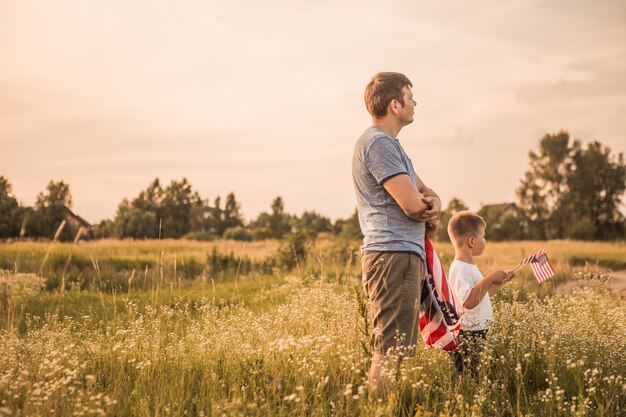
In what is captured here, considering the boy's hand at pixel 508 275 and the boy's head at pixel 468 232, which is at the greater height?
the boy's head at pixel 468 232

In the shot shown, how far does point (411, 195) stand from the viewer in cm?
439

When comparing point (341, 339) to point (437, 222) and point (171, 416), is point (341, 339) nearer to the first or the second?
point (437, 222)

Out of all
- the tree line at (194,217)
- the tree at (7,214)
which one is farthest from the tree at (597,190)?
the tree at (7,214)

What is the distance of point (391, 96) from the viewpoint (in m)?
4.65

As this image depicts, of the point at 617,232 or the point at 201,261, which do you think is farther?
the point at 617,232

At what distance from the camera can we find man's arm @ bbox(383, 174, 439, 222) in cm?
438

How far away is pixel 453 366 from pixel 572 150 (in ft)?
215

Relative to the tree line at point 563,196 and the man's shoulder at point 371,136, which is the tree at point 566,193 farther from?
the man's shoulder at point 371,136

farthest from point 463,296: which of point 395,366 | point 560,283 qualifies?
point 560,283

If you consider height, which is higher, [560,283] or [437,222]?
[437,222]

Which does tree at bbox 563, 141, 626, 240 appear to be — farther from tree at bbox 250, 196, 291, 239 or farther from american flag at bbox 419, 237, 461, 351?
american flag at bbox 419, 237, 461, 351

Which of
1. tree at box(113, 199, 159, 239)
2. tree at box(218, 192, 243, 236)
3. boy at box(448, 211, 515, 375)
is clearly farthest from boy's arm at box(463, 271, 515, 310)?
tree at box(218, 192, 243, 236)

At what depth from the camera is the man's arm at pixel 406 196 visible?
14.4 ft

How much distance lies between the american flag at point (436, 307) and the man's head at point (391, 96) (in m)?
1.09
